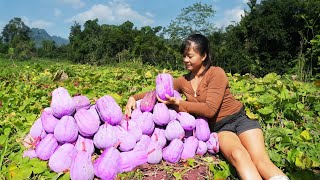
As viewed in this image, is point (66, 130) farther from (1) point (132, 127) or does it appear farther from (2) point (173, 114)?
(2) point (173, 114)

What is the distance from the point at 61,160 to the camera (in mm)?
2418

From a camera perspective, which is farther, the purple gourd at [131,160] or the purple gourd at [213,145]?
the purple gourd at [213,145]

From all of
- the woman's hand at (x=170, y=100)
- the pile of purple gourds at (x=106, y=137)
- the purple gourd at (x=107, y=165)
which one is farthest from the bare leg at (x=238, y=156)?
the purple gourd at (x=107, y=165)

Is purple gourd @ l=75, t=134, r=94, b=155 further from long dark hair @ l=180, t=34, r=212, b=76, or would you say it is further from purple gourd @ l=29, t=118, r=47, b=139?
long dark hair @ l=180, t=34, r=212, b=76

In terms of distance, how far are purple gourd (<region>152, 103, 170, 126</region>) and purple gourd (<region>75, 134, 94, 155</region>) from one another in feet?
1.74

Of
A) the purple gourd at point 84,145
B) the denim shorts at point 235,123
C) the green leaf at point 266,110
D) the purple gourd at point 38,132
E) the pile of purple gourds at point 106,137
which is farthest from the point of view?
the green leaf at point 266,110

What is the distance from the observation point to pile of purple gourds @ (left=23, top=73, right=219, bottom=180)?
242cm

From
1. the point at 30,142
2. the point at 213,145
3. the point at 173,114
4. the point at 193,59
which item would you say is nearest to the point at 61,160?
the point at 30,142

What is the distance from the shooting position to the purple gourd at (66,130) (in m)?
2.47

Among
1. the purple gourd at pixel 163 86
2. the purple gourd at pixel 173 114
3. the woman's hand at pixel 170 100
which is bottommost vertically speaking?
the purple gourd at pixel 173 114

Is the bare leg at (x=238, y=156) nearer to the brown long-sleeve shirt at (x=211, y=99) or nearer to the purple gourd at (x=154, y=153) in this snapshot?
the brown long-sleeve shirt at (x=211, y=99)

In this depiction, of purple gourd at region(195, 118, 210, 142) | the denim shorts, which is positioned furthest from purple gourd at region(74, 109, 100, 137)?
the denim shorts

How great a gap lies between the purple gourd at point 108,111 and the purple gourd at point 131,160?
0.25 meters

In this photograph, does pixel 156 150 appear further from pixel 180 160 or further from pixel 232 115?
pixel 232 115
